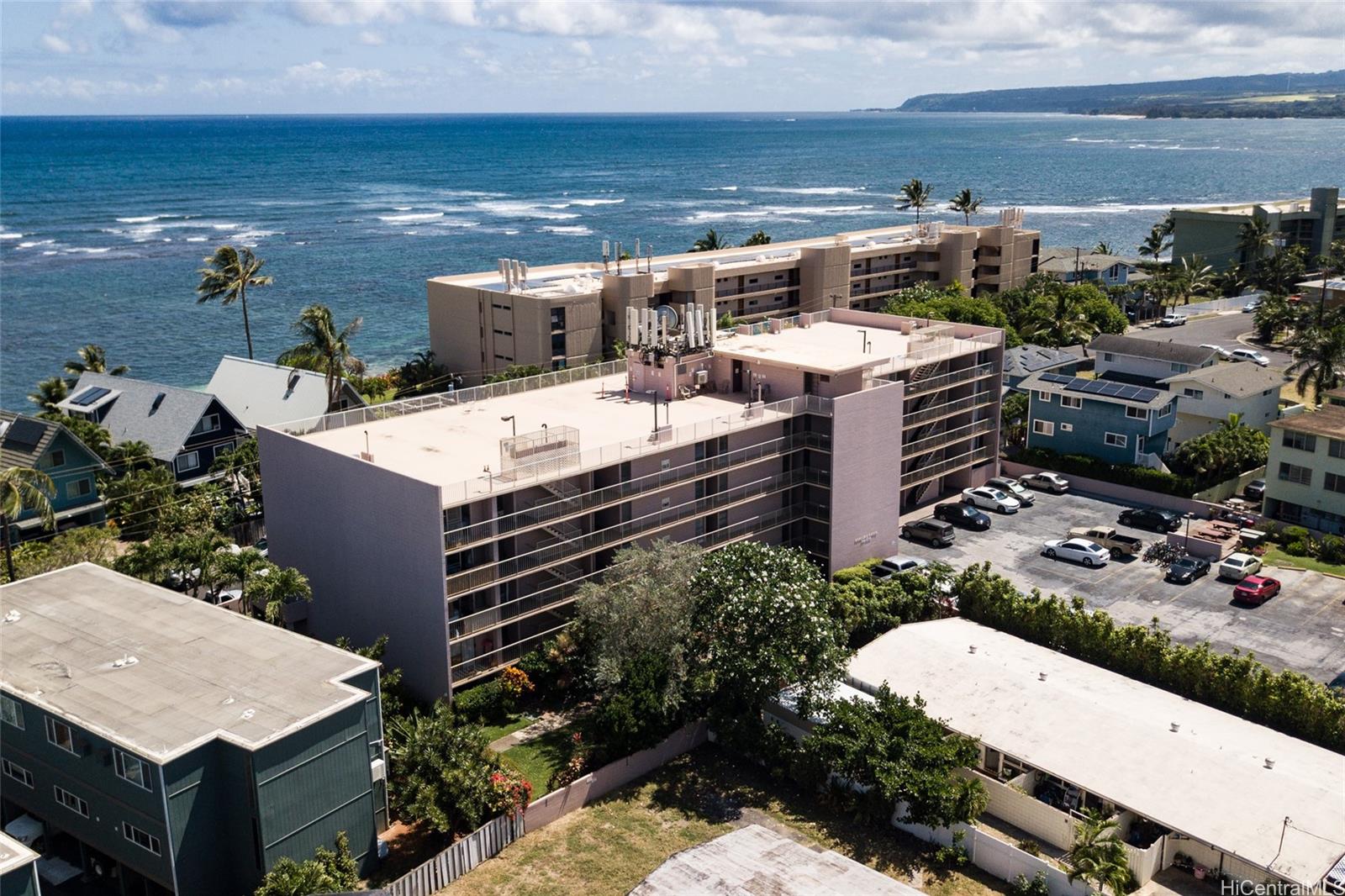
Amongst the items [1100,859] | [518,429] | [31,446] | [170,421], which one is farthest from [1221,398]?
[31,446]

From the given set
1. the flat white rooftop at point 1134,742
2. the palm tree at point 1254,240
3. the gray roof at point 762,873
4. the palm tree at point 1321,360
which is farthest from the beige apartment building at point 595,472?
the palm tree at point 1254,240

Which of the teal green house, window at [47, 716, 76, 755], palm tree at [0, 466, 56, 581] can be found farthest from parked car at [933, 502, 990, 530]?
window at [47, 716, 76, 755]

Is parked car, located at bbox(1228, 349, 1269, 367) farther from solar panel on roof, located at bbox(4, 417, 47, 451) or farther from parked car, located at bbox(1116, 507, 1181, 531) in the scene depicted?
solar panel on roof, located at bbox(4, 417, 47, 451)

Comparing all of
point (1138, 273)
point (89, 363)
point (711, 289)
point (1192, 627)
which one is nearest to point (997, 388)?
point (1192, 627)

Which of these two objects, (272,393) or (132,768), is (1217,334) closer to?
(272,393)

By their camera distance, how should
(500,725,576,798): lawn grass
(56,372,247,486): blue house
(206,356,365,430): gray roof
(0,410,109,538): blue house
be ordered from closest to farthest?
(500,725,576,798): lawn grass, (0,410,109,538): blue house, (56,372,247,486): blue house, (206,356,365,430): gray roof

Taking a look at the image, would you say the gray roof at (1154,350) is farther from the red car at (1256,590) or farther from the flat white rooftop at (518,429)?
the flat white rooftop at (518,429)

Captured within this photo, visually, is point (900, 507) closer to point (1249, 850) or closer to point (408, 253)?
point (1249, 850)

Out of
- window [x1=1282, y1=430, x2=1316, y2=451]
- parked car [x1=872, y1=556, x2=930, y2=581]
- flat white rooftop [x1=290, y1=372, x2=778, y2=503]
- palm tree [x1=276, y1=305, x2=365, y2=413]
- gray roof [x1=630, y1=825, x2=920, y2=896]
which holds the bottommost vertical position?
gray roof [x1=630, y1=825, x2=920, y2=896]
